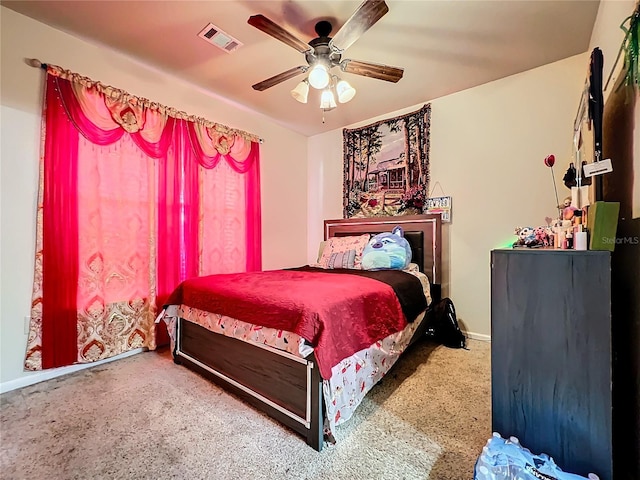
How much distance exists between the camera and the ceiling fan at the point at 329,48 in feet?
5.25

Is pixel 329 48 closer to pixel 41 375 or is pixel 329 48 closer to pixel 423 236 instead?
pixel 423 236

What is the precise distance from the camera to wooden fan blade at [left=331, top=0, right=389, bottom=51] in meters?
1.51

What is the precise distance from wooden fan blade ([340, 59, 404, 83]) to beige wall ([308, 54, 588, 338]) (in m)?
1.40

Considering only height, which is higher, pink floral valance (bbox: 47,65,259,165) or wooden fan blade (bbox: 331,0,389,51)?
wooden fan blade (bbox: 331,0,389,51)

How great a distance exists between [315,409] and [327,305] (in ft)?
1.69

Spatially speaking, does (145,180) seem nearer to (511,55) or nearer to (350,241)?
(350,241)

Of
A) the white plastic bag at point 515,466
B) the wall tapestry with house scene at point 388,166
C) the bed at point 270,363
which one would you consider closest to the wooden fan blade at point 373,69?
the wall tapestry with house scene at point 388,166

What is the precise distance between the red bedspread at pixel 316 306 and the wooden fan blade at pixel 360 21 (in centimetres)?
158

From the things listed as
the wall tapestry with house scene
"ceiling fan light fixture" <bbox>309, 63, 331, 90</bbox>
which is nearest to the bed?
the wall tapestry with house scene

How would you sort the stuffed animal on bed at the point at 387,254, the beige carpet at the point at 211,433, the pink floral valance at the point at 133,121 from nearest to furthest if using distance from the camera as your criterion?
the beige carpet at the point at 211,433
the pink floral valance at the point at 133,121
the stuffed animal on bed at the point at 387,254

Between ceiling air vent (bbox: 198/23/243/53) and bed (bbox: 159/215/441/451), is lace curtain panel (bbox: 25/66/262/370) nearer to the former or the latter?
bed (bbox: 159/215/441/451)

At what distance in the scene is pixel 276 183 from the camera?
3.96 metres

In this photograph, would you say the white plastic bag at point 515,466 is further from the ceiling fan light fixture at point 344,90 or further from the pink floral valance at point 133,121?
the pink floral valance at point 133,121

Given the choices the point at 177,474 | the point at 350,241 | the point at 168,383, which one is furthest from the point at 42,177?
the point at 350,241
